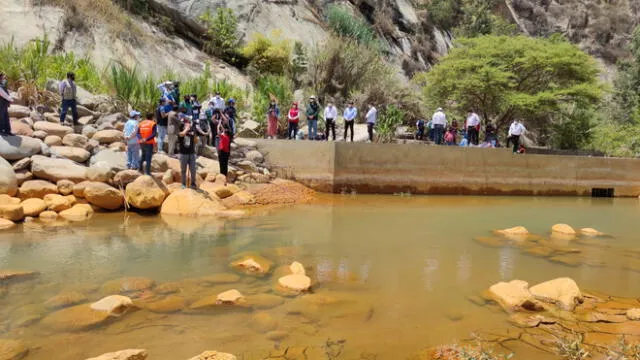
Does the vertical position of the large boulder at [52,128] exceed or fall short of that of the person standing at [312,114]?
it falls short

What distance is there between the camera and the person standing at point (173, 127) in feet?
35.8

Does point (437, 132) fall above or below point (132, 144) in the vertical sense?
above

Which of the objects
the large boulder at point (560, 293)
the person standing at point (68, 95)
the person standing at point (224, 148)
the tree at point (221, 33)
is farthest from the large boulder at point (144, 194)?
the tree at point (221, 33)

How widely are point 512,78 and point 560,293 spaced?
61.6ft

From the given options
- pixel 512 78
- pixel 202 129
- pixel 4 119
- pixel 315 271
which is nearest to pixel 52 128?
pixel 4 119

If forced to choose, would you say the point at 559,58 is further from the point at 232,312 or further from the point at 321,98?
the point at 232,312

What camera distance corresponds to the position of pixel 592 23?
4119 centimetres

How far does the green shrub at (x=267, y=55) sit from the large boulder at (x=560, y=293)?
62.0ft

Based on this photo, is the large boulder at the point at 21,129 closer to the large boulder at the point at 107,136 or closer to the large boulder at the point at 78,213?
the large boulder at the point at 107,136

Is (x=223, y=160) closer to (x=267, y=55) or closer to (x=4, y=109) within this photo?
(x=4, y=109)

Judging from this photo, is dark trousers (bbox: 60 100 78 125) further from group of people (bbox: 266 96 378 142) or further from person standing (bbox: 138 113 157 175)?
group of people (bbox: 266 96 378 142)

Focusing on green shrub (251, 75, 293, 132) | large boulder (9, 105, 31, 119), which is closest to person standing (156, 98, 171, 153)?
large boulder (9, 105, 31, 119)

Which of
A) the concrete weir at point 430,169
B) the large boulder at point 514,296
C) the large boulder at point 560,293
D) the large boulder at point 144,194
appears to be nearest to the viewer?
the large boulder at point 514,296

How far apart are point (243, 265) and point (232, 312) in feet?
4.62
